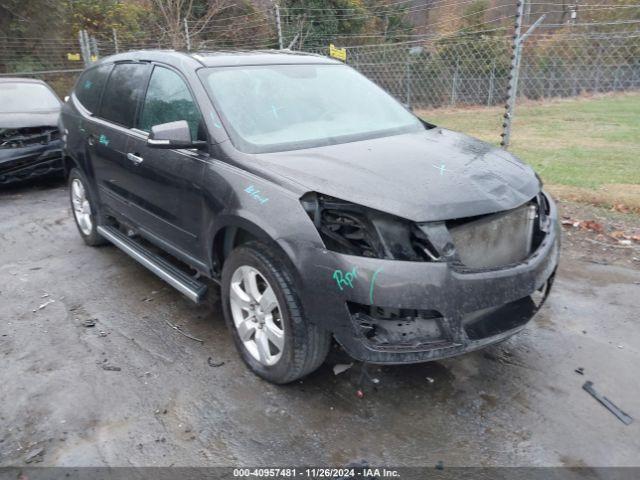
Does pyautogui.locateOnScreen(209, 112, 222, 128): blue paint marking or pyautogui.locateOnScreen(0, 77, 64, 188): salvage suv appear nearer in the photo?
pyautogui.locateOnScreen(209, 112, 222, 128): blue paint marking

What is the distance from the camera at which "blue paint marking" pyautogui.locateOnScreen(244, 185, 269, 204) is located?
9.20ft

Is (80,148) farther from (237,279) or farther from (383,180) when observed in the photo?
(383,180)

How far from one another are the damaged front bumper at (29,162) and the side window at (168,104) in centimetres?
401

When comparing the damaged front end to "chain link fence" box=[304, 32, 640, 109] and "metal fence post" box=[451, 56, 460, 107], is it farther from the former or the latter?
"metal fence post" box=[451, 56, 460, 107]

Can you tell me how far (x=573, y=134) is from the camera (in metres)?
11.5

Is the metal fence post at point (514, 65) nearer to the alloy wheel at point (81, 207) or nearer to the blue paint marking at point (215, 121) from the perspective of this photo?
the blue paint marking at point (215, 121)

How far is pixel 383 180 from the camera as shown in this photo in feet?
8.92

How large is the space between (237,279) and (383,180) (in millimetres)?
1056

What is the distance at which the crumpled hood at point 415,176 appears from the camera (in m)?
2.56

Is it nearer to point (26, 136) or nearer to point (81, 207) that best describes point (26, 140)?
point (26, 136)

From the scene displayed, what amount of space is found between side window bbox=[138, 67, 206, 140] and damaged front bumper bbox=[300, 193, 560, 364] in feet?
4.58

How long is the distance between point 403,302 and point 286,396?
3.20 feet

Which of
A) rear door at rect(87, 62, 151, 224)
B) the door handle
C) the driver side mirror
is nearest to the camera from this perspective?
the driver side mirror

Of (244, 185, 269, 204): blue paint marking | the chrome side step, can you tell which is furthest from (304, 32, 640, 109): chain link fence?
(244, 185, 269, 204): blue paint marking
